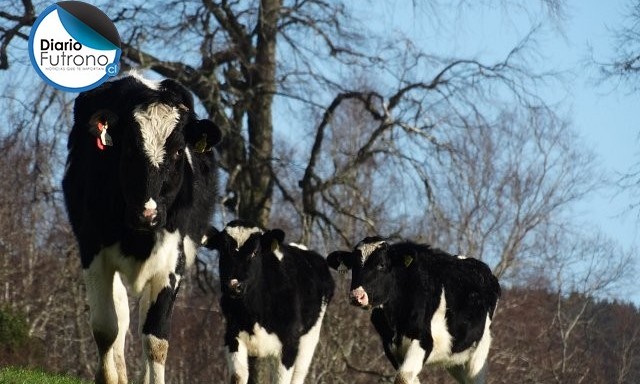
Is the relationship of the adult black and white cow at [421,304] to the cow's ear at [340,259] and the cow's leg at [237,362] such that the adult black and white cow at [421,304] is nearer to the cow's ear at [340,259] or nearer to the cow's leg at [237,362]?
the cow's ear at [340,259]

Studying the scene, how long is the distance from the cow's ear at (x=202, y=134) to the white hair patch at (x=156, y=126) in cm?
22

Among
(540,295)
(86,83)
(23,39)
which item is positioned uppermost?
(540,295)

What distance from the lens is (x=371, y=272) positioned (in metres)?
13.7

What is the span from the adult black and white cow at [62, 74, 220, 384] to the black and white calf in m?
3.81

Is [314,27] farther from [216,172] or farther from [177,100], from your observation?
[177,100]

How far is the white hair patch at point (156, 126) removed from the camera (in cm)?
916

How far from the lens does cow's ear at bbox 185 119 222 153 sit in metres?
9.59

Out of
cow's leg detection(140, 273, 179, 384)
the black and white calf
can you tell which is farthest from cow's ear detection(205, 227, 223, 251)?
cow's leg detection(140, 273, 179, 384)

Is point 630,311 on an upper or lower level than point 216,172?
upper

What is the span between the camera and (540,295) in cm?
5434

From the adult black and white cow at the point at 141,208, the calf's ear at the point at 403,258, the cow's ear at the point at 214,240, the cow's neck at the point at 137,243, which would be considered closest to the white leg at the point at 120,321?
the adult black and white cow at the point at 141,208

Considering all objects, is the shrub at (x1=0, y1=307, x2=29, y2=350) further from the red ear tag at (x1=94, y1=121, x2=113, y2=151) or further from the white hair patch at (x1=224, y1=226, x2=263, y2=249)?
the red ear tag at (x1=94, y1=121, x2=113, y2=151)

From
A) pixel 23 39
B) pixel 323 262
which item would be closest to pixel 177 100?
pixel 323 262

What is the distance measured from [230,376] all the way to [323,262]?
295 cm
